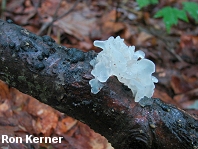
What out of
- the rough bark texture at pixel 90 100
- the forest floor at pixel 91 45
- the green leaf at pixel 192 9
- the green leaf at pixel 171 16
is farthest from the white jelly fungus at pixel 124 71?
the green leaf at pixel 192 9

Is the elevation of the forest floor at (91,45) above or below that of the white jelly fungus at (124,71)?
below

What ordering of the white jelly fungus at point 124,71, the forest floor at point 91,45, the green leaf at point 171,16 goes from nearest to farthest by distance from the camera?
the white jelly fungus at point 124,71, the forest floor at point 91,45, the green leaf at point 171,16

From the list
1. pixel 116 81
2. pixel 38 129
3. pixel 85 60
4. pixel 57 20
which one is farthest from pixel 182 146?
pixel 57 20

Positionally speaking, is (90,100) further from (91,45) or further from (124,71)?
(91,45)

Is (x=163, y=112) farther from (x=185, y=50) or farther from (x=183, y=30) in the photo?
(x=183, y=30)

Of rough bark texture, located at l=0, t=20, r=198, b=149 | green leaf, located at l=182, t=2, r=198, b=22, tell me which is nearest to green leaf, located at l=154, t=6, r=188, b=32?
green leaf, located at l=182, t=2, r=198, b=22

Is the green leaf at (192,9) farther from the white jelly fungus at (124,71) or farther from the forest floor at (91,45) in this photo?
the white jelly fungus at (124,71)
